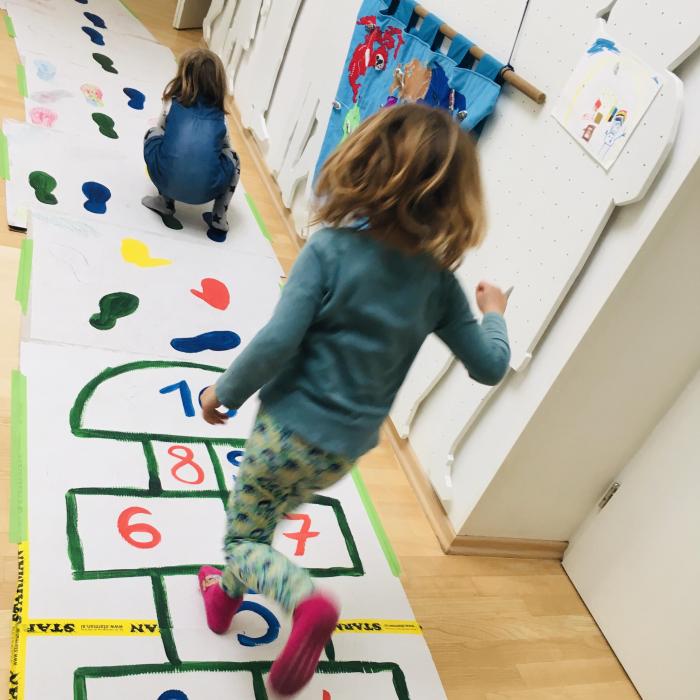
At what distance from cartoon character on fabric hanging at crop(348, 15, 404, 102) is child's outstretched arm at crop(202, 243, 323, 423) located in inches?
52.0

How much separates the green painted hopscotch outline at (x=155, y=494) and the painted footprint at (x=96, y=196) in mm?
729

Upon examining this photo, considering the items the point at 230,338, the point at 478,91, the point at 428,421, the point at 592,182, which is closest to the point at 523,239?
the point at 592,182

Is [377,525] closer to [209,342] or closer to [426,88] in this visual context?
[209,342]

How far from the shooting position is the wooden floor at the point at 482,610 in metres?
1.40

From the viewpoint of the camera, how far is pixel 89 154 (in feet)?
8.04

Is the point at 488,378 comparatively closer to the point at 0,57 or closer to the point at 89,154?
the point at 89,154

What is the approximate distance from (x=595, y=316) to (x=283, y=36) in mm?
2107

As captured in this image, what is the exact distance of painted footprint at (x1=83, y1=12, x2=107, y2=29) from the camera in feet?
11.7

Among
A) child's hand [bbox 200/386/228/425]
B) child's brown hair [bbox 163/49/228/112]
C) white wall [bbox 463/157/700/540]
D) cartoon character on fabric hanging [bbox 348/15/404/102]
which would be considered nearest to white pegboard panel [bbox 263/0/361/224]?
cartoon character on fabric hanging [bbox 348/15/404/102]

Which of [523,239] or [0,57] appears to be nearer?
[523,239]

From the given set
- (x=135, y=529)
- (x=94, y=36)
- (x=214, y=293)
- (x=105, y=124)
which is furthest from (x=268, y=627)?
(x=94, y=36)

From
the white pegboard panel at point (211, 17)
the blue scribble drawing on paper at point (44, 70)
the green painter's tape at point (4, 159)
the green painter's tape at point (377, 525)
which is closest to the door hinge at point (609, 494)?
the green painter's tape at point (377, 525)

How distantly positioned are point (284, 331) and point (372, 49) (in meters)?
1.50

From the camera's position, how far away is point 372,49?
207cm
